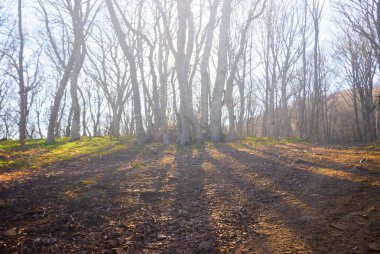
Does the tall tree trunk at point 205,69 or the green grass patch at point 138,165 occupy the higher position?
the tall tree trunk at point 205,69

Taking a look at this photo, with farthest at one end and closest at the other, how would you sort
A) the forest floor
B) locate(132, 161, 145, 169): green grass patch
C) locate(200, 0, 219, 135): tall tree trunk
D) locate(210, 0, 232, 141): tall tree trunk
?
locate(200, 0, 219, 135): tall tree trunk, locate(210, 0, 232, 141): tall tree trunk, locate(132, 161, 145, 169): green grass patch, the forest floor

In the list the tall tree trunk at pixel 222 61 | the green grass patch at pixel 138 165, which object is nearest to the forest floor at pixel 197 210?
the green grass patch at pixel 138 165

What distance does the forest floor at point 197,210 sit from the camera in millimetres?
2465

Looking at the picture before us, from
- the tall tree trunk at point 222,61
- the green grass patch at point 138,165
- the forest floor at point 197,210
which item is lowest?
the forest floor at point 197,210

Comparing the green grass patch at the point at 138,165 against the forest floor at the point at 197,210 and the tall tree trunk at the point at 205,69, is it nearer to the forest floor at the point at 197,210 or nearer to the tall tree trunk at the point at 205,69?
the forest floor at the point at 197,210

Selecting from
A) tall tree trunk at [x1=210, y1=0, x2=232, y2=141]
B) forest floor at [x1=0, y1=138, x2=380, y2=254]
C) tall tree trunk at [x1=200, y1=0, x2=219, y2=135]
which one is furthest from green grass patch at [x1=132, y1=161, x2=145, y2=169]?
tall tree trunk at [x1=200, y1=0, x2=219, y2=135]

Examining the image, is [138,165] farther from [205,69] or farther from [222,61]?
[205,69]

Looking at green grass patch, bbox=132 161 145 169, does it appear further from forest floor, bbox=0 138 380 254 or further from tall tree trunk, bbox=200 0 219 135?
tall tree trunk, bbox=200 0 219 135

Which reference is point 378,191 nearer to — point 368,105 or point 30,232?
point 30,232

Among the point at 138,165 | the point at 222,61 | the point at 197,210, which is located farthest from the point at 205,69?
the point at 197,210

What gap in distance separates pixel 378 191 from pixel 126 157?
19.8 ft

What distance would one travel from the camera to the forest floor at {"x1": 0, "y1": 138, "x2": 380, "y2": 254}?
2.46 metres

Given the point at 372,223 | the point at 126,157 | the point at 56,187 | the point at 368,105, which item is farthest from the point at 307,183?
the point at 368,105

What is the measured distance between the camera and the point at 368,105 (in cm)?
1975
